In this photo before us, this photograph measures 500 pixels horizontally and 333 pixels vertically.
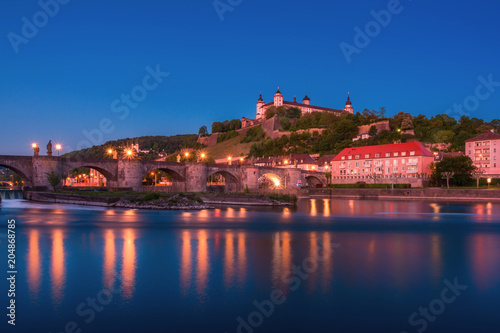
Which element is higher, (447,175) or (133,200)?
(447,175)

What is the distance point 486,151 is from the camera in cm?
6525

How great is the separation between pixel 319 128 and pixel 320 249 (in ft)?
273

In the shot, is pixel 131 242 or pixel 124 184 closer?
pixel 131 242

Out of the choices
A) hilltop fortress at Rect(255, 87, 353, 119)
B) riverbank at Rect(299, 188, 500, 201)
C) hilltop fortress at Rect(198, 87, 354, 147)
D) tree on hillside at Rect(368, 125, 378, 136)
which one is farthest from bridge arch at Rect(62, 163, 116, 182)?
hilltop fortress at Rect(255, 87, 353, 119)

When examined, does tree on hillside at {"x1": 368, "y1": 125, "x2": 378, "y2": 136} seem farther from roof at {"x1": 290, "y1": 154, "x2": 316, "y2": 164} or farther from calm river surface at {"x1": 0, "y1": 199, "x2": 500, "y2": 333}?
calm river surface at {"x1": 0, "y1": 199, "x2": 500, "y2": 333}

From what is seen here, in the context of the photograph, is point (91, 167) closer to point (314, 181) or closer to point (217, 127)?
point (314, 181)

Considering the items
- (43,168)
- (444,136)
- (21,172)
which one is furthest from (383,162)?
(21,172)

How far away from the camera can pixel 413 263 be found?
38.0 ft

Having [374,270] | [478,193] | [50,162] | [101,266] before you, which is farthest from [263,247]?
[478,193]

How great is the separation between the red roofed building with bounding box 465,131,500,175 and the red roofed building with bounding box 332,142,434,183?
38.7ft

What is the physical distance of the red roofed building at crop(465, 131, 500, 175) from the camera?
63.2 metres

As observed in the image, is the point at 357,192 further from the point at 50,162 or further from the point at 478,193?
the point at 50,162

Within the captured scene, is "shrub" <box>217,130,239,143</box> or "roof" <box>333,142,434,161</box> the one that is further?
"shrub" <box>217,130,239,143</box>

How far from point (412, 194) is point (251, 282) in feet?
149
